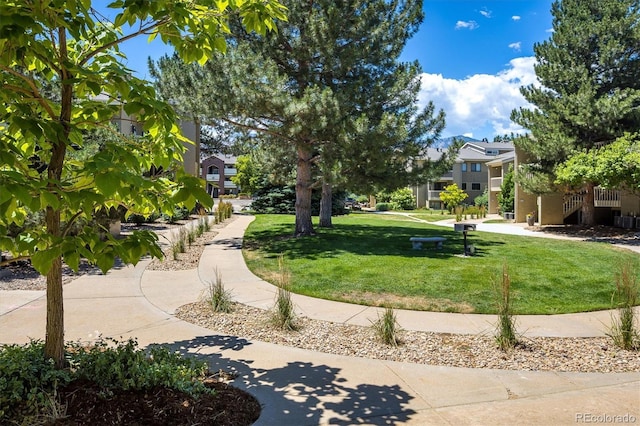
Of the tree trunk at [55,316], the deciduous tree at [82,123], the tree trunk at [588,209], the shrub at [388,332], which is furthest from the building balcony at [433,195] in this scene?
the tree trunk at [55,316]

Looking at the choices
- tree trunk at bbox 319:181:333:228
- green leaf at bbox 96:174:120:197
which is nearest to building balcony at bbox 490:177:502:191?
tree trunk at bbox 319:181:333:228

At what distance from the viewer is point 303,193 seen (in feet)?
52.7

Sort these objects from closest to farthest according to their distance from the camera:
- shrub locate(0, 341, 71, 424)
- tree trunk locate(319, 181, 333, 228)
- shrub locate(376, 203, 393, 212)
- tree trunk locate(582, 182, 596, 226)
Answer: shrub locate(0, 341, 71, 424)
tree trunk locate(319, 181, 333, 228)
tree trunk locate(582, 182, 596, 226)
shrub locate(376, 203, 393, 212)

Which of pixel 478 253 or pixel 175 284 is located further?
pixel 478 253

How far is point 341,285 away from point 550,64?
1840 cm

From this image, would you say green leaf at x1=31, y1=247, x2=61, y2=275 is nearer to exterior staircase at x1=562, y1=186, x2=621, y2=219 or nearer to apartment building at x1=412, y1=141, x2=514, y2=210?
exterior staircase at x1=562, y1=186, x2=621, y2=219

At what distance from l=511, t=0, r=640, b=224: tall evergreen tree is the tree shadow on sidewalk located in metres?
19.2

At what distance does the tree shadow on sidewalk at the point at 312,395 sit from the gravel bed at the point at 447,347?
2.45ft

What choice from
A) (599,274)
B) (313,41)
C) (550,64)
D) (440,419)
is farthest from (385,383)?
(550,64)

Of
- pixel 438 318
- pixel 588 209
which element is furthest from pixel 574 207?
pixel 438 318

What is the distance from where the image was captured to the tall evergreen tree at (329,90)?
1272cm

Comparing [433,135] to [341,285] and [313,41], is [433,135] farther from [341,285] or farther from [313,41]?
[341,285]

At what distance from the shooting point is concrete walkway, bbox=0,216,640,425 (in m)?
3.68

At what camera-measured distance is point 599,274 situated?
10102 millimetres
